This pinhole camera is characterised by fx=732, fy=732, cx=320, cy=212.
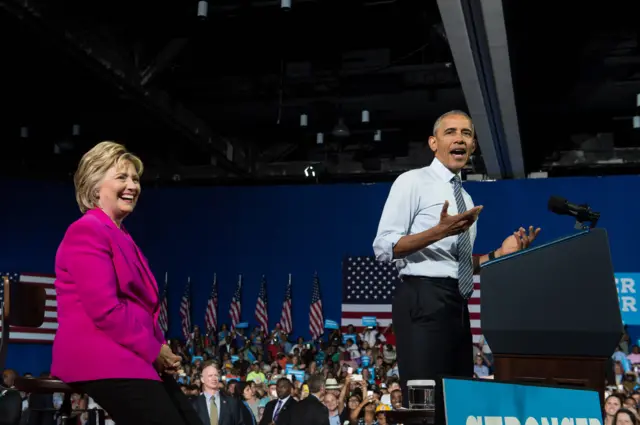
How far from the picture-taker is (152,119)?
44.0 ft

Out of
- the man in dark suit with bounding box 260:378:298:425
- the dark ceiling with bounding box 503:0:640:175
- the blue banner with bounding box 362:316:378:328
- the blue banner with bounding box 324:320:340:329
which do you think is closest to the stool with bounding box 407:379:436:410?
the man in dark suit with bounding box 260:378:298:425

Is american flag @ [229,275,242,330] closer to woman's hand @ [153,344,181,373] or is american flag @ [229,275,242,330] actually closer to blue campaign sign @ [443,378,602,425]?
woman's hand @ [153,344,181,373]

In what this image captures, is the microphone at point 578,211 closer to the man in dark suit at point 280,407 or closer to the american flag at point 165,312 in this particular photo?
the man in dark suit at point 280,407

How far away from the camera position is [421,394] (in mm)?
1914

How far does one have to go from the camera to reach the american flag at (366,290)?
44.2 ft

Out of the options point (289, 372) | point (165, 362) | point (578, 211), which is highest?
point (578, 211)

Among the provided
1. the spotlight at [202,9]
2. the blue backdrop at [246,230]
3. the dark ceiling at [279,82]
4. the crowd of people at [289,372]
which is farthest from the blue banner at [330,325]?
the spotlight at [202,9]

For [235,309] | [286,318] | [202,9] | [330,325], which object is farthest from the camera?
[235,309]

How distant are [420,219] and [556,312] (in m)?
0.62

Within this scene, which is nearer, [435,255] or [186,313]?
[435,255]

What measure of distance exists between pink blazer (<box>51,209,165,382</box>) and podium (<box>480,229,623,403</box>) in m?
0.89

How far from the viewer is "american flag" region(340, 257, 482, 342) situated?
13461mm

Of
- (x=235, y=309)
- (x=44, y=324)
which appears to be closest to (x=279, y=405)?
(x=235, y=309)

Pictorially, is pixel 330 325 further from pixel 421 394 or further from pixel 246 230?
pixel 421 394
